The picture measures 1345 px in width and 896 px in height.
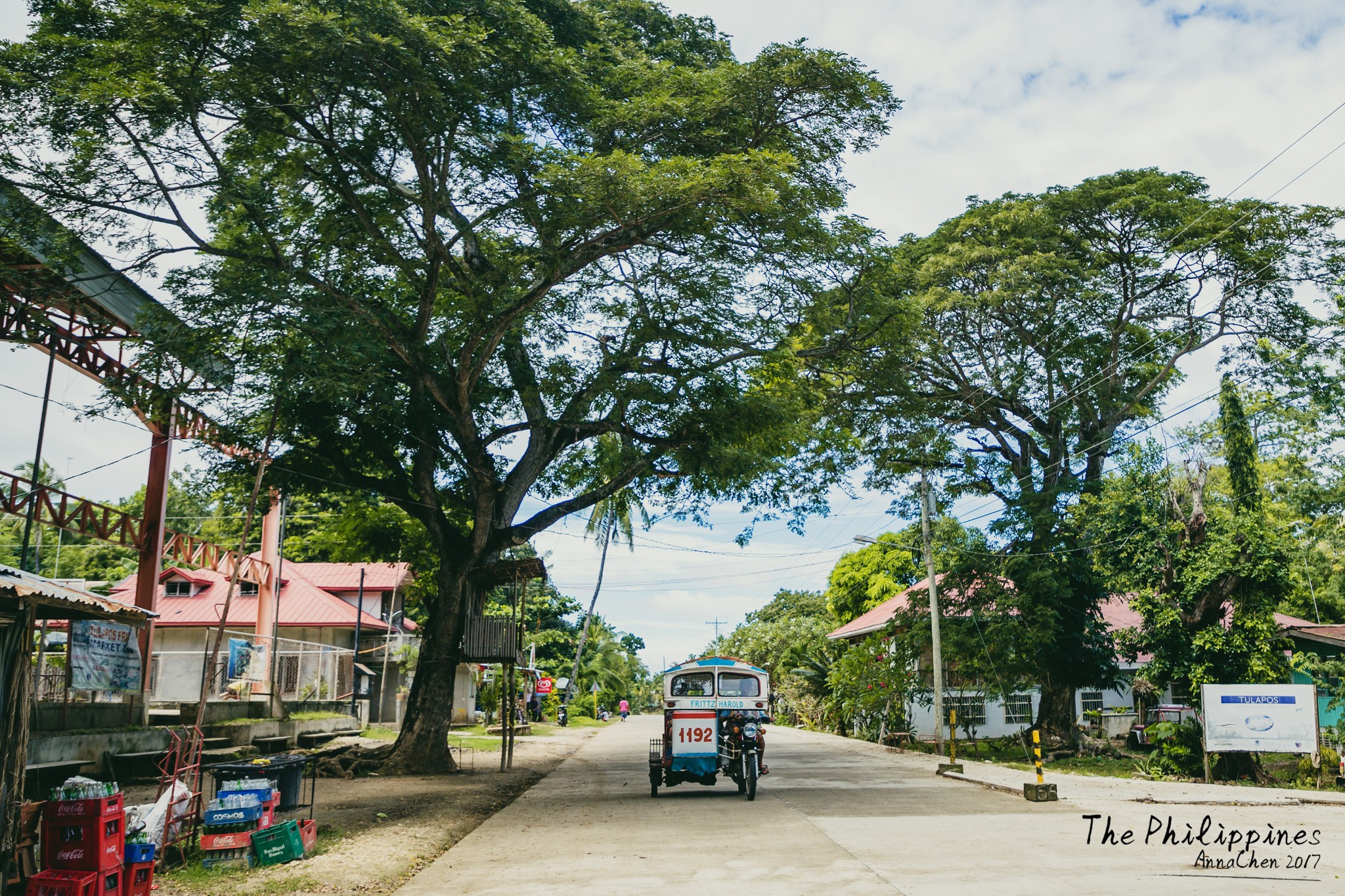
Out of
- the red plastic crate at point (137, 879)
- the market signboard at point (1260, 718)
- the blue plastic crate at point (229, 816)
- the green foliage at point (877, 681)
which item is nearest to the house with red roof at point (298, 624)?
the blue plastic crate at point (229, 816)

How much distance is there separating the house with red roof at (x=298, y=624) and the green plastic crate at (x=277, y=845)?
1286 cm

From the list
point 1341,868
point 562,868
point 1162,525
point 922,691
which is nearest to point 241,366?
point 562,868

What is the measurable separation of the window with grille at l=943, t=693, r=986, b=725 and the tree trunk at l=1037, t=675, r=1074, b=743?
3.52 meters

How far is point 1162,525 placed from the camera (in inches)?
773

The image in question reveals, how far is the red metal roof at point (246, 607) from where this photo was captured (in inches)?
1214

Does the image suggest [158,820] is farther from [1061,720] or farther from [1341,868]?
[1061,720]

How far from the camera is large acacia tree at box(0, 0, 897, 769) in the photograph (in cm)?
1348

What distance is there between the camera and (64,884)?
7.16m

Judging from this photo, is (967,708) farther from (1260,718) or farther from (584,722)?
(584,722)

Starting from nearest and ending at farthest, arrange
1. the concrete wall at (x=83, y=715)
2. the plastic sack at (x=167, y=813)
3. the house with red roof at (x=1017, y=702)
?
the plastic sack at (x=167, y=813) < the concrete wall at (x=83, y=715) < the house with red roof at (x=1017, y=702)

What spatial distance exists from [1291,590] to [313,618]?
27.9 metres

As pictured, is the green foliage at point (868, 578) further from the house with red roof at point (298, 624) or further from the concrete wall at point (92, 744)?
the concrete wall at point (92, 744)

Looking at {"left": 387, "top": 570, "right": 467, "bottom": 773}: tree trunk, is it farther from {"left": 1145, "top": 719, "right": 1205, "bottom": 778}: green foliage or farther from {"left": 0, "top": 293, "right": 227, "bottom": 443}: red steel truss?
{"left": 1145, "top": 719, "right": 1205, "bottom": 778}: green foliage

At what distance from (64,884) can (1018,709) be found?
29649 millimetres
